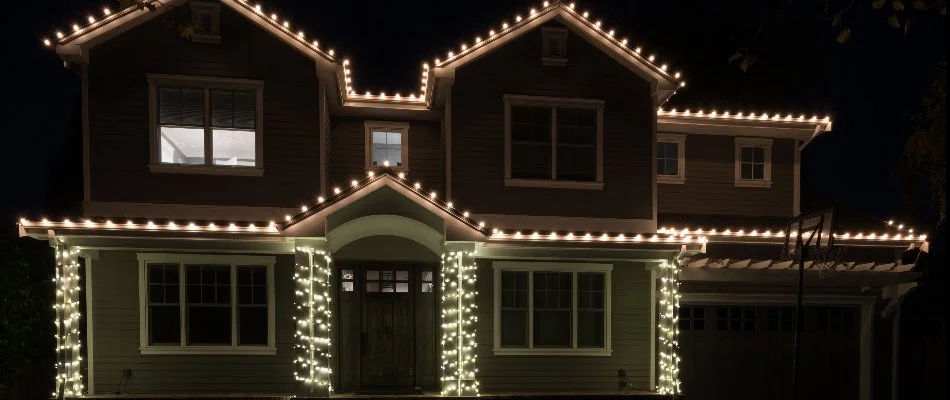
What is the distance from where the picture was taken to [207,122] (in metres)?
12.4

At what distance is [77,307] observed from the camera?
37.4ft

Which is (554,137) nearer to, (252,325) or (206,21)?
(252,325)

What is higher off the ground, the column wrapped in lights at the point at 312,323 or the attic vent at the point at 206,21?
the attic vent at the point at 206,21

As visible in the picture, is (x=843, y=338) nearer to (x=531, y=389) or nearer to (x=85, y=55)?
(x=531, y=389)

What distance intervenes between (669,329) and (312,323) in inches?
224

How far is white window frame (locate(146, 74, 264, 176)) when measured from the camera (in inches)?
482

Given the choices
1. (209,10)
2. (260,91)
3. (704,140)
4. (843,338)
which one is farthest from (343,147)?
(843,338)

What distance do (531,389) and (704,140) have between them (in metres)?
6.14

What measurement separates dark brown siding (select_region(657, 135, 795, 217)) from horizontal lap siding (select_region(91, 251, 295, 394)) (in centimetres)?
832

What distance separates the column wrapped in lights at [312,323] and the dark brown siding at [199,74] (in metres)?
1.66

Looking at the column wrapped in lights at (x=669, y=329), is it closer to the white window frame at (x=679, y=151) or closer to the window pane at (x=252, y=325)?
the white window frame at (x=679, y=151)

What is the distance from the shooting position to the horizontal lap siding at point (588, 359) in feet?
43.0

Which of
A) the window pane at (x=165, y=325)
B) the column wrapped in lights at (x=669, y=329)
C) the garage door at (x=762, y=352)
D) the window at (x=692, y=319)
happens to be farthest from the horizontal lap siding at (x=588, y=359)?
the window pane at (x=165, y=325)

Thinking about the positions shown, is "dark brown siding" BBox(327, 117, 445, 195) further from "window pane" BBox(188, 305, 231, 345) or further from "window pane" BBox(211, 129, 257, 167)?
"window pane" BBox(188, 305, 231, 345)
